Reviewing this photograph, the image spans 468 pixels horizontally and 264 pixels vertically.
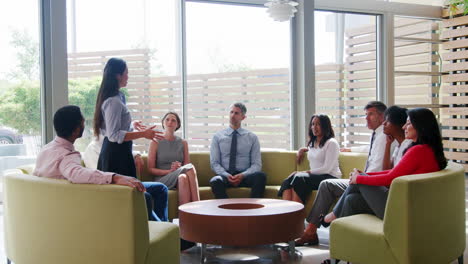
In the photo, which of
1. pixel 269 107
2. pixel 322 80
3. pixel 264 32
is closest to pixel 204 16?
pixel 264 32

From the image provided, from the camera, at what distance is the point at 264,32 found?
7.37 meters

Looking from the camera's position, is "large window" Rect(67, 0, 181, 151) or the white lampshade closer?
the white lampshade

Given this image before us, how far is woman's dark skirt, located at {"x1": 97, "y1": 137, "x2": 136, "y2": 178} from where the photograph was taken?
152 inches

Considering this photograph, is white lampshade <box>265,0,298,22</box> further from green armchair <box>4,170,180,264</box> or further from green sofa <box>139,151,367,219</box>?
green armchair <box>4,170,180,264</box>

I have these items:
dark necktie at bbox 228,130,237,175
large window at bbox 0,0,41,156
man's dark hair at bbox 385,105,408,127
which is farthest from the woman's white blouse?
large window at bbox 0,0,41,156

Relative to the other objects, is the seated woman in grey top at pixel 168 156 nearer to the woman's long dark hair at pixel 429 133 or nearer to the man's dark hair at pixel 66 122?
the man's dark hair at pixel 66 122

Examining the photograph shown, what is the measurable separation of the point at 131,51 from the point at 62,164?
3542 mm

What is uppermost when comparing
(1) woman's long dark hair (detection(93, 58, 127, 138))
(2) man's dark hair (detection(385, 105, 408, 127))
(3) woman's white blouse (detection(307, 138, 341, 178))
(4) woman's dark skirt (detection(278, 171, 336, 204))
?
(1) woman's long dark hair (detection(93, 58, 127, 138))

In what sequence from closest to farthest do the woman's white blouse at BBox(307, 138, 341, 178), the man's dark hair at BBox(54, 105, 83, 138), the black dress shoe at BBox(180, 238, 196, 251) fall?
the man's dark hair at BBox(54, 105, 83, 138) < the black dress shoe at BBox(180, 238, 196, 251) < the woman's white blouse at BBox(307, 138, 341, 178)

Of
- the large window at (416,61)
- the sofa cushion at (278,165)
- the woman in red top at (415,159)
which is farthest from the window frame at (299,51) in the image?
the woman in red top at (415,159)

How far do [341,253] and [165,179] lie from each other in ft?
7.73

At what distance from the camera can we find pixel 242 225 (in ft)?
12.9

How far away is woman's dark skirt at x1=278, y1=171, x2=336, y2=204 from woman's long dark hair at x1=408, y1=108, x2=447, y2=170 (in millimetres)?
1738

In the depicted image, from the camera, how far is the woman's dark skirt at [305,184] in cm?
525
